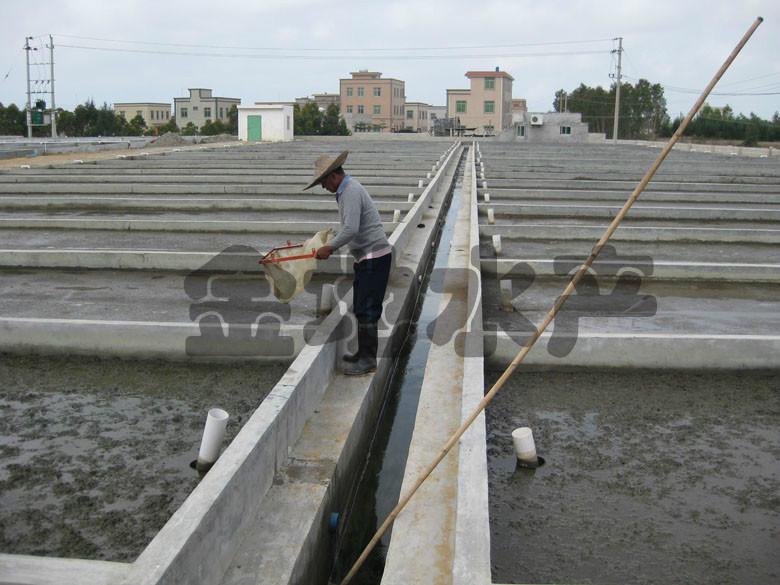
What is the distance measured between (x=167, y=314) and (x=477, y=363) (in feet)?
12.0

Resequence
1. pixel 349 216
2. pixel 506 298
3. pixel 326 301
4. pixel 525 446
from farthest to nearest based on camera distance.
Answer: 1. pixel 506 298
2. pixel 326 301
3. pixel 349 216
4. pixel 525 446

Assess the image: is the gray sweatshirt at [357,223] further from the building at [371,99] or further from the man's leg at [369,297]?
the building at [371,99]

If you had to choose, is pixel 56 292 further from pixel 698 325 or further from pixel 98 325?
pixel 698 325

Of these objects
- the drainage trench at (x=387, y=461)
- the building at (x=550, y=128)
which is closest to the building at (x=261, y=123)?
the building at (x=550, y=128)

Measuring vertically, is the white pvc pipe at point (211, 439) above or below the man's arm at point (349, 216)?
below

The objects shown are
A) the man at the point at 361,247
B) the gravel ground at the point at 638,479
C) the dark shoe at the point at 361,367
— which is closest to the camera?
the gravel ground at the point at 638,479

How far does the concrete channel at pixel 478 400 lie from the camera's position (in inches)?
159

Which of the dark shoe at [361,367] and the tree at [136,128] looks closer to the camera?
the dark shoe at [361,367]

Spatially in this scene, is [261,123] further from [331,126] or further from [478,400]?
[478,400]

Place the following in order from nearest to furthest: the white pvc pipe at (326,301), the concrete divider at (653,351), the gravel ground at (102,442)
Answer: the gravel ground at (102,442) < the concrete divider at (653,351) < the white pvc pipe at (326,301)

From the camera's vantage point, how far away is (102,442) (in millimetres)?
5473

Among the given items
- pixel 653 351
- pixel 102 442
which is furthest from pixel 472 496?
pixel 653 351

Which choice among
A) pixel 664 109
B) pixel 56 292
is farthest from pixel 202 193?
pixel 664 109

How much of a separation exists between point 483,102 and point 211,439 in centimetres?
9950
